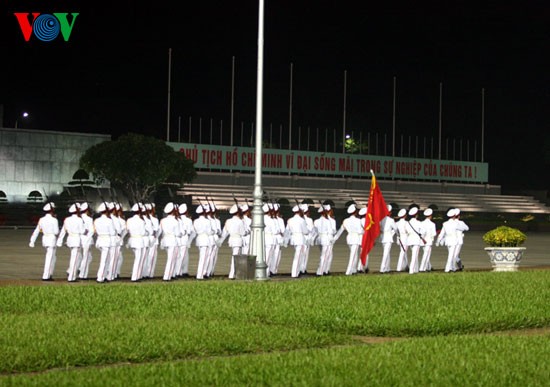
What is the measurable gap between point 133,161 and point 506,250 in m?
30.6

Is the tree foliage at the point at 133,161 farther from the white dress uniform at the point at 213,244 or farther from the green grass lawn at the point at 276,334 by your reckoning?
the green grass lawn at the point at 276,334

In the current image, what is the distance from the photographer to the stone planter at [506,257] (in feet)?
78.3

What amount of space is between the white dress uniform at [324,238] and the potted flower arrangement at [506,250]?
345cm

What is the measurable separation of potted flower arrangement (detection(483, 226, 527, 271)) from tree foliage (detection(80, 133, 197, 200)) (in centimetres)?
3006

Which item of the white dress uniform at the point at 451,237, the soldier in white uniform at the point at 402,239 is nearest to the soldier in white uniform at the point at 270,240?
the soldier in white uniform at the point at 402,239

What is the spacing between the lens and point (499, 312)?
1431 cm

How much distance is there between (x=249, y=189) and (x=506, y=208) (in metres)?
17.5

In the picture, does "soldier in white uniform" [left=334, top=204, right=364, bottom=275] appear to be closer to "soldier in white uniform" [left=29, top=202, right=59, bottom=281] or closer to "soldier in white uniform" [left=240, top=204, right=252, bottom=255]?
"soldier in white uniform" [left=240, top=204, right=252, bottom=255]

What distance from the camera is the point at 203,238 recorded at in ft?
72.4

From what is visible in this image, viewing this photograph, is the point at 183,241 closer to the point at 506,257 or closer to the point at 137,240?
the point at 137,240

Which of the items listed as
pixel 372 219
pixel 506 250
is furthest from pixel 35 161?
pixel 506 250

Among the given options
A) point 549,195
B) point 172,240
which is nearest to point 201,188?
point 549,195

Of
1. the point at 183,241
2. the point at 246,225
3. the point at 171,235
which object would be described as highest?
the point at 246,225

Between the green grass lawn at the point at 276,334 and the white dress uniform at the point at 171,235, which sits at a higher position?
the white dress uniform at the point at 171,235
